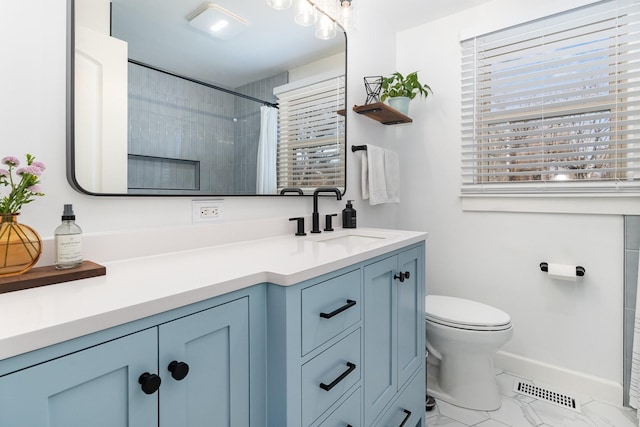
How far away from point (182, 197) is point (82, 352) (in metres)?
0.73

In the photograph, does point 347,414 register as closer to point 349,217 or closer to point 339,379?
point 339,379

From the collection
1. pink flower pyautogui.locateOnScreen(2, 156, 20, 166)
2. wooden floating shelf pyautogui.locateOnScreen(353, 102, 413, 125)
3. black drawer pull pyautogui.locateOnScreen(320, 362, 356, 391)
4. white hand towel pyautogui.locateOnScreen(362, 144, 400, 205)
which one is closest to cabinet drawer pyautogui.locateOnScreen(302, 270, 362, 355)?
black drawer pull pyautogui.locateOnScreen(320, 362, 356, 391)

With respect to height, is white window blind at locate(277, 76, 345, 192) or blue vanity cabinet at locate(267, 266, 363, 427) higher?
white window blind at locate(277, 76, 345, 192)

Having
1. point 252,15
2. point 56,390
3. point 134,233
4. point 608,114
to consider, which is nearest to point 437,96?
point 608,114

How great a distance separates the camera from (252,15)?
1.43m

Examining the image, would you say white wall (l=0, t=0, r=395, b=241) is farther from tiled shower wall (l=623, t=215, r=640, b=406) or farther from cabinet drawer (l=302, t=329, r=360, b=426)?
tiled shower wall (l=623, t=215, r=640, b=406)

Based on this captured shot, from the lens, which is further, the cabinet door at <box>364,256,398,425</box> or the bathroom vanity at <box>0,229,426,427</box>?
the cabinet door at <box>364,256,398,425</box>

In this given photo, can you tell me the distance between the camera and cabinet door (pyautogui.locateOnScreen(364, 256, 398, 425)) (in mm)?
1129

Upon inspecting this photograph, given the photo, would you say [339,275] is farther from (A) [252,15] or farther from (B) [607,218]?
(B) [607,218]

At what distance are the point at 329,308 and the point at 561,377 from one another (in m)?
1.78

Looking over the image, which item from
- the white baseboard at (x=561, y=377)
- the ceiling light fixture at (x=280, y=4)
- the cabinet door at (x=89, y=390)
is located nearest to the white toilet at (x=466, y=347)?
the white baseboard at (x=561, y=377)

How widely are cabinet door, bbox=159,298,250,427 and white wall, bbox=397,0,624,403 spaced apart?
6.06 ft

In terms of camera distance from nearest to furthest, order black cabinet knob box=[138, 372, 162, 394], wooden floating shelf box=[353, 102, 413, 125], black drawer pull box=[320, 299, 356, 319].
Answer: black cabinet knob box=[138, 372, 162, 394] < black drawer pull box=[320, 299, 356, 319] < wooden floating shelf box=[353, 102, 413, 125]

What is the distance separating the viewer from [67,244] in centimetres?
81
